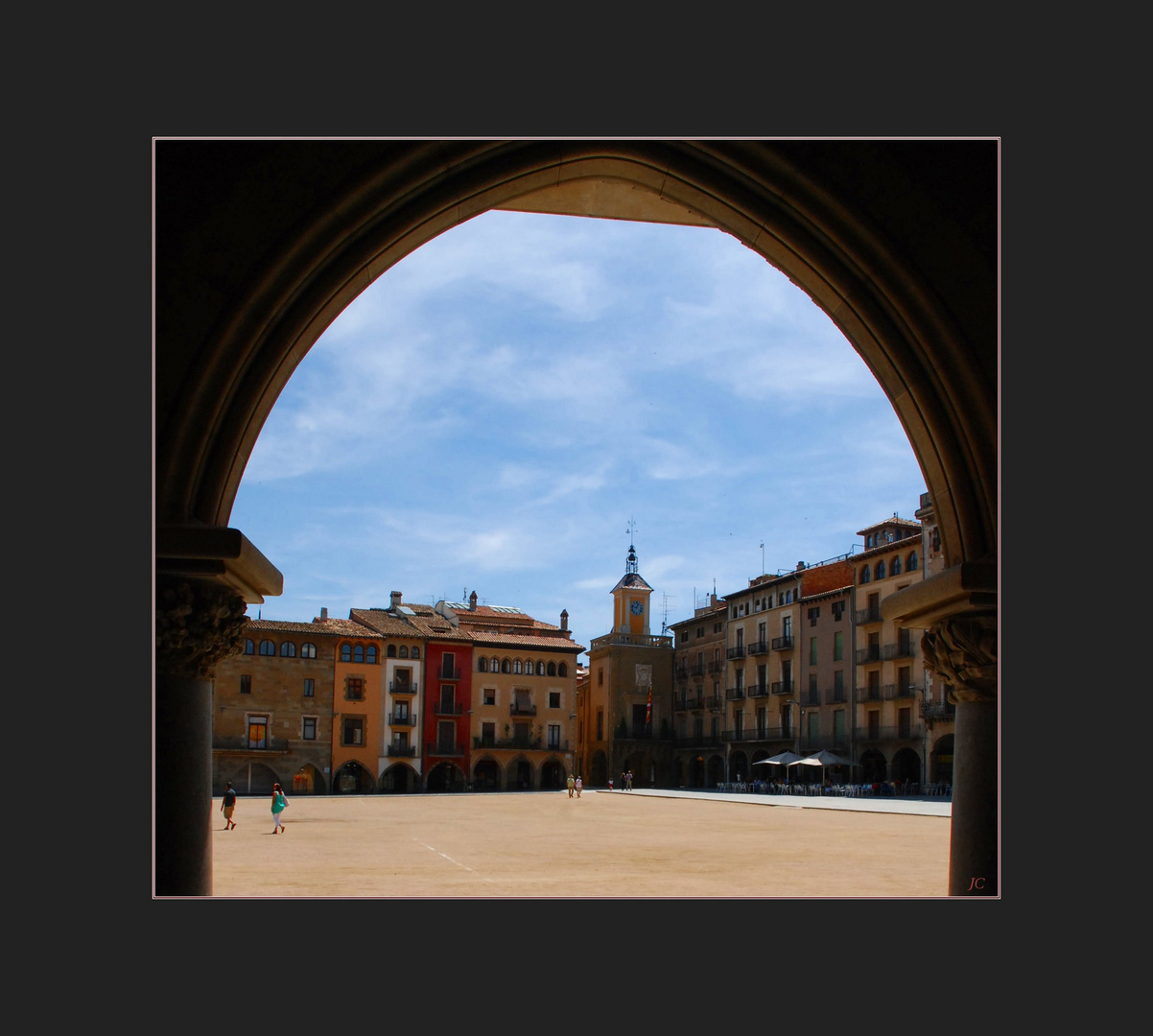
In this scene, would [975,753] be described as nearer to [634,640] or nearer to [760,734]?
[760,734]

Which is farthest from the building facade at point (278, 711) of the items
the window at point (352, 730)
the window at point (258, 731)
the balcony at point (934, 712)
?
the balcony at point (934, 712)

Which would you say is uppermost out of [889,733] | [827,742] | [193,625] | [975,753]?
[193,625]

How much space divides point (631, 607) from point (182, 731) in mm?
55012

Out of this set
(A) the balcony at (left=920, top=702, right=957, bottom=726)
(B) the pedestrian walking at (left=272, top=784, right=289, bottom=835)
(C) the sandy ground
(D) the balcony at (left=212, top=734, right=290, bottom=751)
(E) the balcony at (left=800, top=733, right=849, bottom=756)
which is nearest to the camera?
(C) the sandy ground

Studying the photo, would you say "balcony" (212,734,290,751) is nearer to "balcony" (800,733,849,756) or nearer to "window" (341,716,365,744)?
"window" (341,716,365,744)

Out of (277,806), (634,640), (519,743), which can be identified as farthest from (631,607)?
(277,806)

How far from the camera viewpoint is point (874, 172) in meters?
4.48

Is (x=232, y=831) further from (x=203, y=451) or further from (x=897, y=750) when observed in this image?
(x=897, y=750)

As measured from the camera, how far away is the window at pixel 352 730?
4506 cm

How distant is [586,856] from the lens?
45.4ft

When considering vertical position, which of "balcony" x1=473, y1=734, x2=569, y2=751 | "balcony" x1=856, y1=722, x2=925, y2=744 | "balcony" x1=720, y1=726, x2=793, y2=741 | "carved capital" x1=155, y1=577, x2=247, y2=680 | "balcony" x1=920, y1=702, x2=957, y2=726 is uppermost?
"carved capital" x1=155, y1=577, x2=247, y2=680

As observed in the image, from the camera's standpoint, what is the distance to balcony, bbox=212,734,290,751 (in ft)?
134

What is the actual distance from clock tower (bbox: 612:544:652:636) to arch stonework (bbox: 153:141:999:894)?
5395 centimetres

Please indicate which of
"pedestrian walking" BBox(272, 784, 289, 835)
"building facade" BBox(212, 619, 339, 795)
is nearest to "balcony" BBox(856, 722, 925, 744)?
"building facade" BBox(212, 619, 339, 795)
